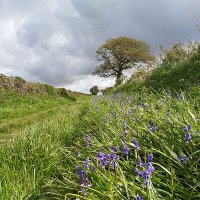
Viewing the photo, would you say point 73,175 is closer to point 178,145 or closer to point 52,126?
point 178,145

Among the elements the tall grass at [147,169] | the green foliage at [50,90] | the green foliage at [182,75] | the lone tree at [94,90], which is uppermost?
the lone tree at [94,90]

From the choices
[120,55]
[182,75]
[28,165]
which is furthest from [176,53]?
[120,55]

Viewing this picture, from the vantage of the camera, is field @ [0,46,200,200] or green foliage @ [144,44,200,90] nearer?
field @ [0,46,200,200]

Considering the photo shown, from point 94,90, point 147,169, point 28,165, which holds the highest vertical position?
point 94,90

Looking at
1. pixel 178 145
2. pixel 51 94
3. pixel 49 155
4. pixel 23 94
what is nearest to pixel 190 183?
pixel 178 145

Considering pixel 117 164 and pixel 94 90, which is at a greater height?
pixel 94 90

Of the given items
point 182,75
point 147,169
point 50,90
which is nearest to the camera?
point 147,169

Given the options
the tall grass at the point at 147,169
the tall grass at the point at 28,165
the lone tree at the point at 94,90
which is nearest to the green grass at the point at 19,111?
the tall grass at the point at 28,165

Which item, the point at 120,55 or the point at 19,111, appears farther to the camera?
the point at 120,55

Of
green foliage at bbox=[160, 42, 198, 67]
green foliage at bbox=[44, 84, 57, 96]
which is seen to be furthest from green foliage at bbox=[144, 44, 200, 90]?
green foliage at bbox=[44, 84, 57, 96]

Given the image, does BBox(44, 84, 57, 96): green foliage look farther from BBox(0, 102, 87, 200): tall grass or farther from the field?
BBox(0, 102, 87, 200): tall grass

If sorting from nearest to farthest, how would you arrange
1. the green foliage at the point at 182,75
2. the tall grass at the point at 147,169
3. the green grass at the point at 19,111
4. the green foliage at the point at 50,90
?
the tall grass at the point at 147,169 < the green foliage at the point at 182,75 < the green grass at the point at 19,111 < the green foliage at the point at 50,90

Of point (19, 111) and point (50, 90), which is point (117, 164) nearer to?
point (19, 111)

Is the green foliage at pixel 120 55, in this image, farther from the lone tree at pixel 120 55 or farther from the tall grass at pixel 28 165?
the tall grass at pixel 28 165
